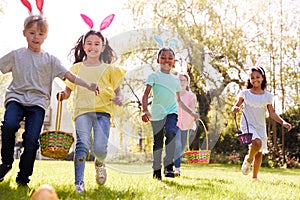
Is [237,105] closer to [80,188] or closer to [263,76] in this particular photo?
[263,76]

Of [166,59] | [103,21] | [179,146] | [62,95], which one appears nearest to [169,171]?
[179,146]

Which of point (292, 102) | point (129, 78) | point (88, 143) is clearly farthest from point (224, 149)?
point (88, 143)

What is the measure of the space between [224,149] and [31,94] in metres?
11.9

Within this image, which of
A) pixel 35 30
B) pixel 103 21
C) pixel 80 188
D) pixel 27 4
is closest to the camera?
pixel 80 188

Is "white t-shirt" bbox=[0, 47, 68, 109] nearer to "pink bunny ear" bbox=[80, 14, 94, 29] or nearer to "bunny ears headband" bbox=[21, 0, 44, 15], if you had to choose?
"bunny ears headband" bbox=[21, 0, 44, 15]

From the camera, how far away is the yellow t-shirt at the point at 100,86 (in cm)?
371

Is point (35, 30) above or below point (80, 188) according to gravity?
above

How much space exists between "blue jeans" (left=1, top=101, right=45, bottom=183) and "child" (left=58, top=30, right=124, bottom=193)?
1.07 ft

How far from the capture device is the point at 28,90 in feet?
11.5

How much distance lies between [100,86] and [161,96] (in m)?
1.06

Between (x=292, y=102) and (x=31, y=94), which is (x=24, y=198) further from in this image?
(x=292, y=102)

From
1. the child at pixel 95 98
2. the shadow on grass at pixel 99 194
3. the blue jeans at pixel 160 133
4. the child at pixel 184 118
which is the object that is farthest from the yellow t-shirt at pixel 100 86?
the child at pixel 184 118

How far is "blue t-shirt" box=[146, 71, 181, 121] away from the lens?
473 centimetres

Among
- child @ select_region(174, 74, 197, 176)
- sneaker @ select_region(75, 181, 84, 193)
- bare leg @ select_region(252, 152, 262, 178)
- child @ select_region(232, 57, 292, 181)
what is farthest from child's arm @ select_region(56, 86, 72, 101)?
bare leg @ select_region(252, 152, 262, 178)
